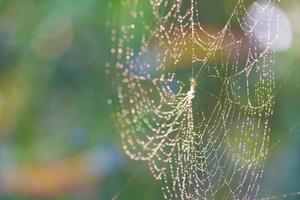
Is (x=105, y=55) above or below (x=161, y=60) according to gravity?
above

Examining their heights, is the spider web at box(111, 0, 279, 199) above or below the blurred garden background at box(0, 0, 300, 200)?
below

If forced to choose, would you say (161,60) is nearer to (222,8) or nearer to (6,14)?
(222,8)

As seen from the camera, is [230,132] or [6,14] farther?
[6,14]

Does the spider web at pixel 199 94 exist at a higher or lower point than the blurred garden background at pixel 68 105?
lower

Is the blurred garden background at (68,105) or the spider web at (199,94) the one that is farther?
the blurred garden background at (68,105)

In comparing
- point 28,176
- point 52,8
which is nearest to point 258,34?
point 52,8
